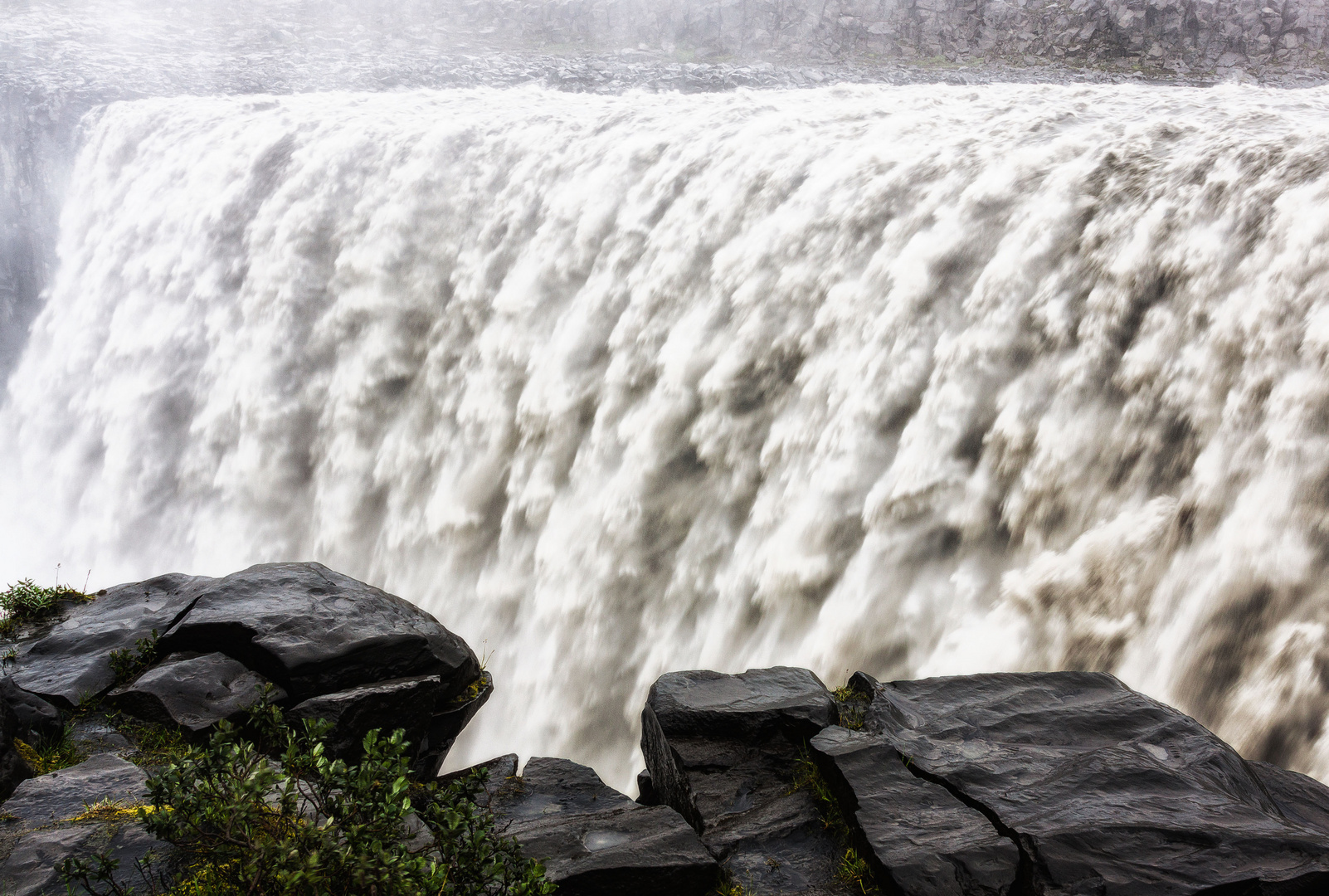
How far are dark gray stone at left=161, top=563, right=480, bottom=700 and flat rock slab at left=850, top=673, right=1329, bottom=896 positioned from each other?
11.5ft

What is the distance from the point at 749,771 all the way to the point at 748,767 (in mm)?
24

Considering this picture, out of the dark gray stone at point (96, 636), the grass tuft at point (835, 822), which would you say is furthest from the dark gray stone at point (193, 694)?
the grass tuft at point (835, 822)

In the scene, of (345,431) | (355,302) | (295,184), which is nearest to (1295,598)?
(345,431)

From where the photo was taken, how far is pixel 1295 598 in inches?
219

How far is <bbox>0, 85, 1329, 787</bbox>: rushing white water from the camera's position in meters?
6.57

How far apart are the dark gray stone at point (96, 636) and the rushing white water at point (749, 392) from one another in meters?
3.45

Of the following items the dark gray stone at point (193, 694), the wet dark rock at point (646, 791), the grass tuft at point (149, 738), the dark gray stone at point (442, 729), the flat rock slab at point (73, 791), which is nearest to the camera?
the flat rock slab at point (73, 791)

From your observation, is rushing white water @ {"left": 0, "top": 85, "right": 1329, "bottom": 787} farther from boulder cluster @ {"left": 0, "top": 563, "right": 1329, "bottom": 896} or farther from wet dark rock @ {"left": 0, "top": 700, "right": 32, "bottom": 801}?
wet dark rock @ {"left": 0, "top": 700, "right": 32, "bottom": 801}

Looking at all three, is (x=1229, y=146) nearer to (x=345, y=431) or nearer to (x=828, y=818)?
(x=828, y=818)

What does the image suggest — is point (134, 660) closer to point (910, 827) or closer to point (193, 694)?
point (193, 694)

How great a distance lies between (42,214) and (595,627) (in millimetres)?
25443

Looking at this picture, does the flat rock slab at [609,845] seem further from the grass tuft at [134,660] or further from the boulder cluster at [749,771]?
the grass tuft at [134,660]

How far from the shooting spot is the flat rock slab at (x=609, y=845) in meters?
4.28

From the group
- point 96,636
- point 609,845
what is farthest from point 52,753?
point 609,845
